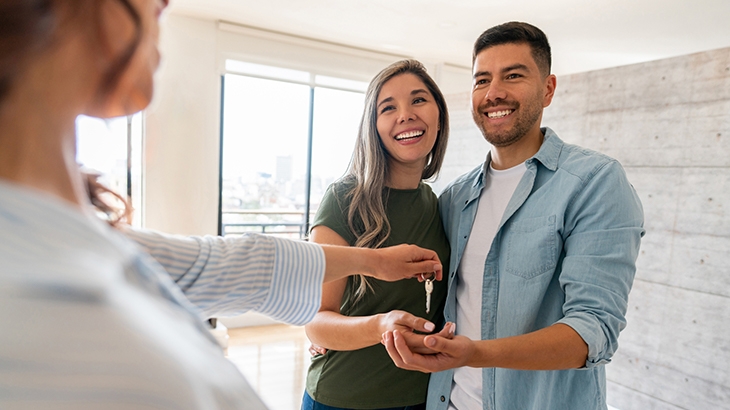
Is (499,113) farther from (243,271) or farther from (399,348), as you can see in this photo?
(243,271)

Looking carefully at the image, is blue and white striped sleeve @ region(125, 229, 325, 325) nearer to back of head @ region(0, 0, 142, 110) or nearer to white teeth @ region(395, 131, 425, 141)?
back of head @ region(0, 0, 142, 110)

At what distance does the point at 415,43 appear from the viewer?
6.01 m

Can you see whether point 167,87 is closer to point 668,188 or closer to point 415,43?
point 415,43

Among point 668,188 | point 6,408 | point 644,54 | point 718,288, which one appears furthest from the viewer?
point 644,54

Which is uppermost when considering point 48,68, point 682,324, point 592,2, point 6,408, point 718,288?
point 592,2

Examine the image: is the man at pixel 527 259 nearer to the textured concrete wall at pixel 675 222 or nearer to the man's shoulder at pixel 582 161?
the man's shoulder at pixel 582 161

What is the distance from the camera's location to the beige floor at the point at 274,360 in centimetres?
372

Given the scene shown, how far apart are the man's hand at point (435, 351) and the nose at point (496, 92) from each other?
0.84 metres

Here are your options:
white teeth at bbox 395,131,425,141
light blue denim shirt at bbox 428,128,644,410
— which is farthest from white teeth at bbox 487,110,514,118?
white teeth at bbox 395,131,425,141

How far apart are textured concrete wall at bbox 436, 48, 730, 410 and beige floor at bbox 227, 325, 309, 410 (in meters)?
2.46

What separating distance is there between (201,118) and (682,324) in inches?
192

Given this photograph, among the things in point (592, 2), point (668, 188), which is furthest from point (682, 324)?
point (592, 2)

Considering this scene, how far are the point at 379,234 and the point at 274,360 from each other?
342 centimetres

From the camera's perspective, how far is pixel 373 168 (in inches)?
66.9
